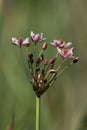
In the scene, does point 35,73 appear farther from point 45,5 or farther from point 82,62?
point 45,5

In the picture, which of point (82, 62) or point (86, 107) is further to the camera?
point (82, 62)

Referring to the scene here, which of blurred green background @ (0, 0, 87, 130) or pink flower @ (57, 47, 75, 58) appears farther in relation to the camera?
blurred green background @ (0, 0, 87, 130)

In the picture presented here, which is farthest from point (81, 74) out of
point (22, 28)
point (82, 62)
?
point (22, 28)

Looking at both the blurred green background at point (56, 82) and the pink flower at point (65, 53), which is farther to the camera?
the blurred green background at point (56, 82)

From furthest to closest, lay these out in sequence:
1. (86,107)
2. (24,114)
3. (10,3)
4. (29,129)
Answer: (10,3)
(86,107)
(24,114)
(29,129)

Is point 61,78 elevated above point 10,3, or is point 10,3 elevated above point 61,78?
point 10,3

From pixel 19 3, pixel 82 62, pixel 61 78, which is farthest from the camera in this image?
pixel 19 3

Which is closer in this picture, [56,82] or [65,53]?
[65,53]

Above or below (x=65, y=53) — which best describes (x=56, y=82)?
below
